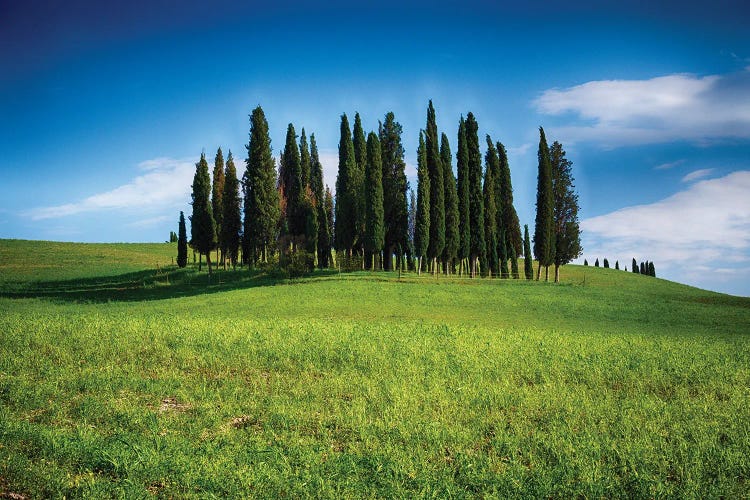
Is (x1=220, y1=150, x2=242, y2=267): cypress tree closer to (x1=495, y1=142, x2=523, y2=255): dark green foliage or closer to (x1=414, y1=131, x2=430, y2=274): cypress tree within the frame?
(x1=414, y1=131, x2=430, y2=274): cypress tree

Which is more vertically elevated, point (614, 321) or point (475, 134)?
point (475, 134)

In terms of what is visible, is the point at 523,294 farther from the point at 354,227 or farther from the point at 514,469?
the point at 514,469

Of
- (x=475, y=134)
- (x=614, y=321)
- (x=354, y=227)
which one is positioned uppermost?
(x=475, y=134)

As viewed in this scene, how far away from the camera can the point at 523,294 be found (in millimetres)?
40656

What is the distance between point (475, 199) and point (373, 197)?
14.2m

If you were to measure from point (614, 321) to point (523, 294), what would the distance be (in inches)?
374

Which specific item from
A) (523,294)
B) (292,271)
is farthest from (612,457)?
(292,271)

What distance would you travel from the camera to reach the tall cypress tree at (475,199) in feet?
193

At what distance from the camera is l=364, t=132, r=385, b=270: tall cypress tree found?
168 ft

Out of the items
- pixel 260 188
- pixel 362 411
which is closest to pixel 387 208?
pixel 260 188

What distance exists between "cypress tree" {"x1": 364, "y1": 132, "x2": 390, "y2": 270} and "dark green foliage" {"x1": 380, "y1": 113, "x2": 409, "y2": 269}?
262 cm

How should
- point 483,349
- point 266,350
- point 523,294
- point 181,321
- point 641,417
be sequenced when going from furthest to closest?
point 523,294 < point 181,321 < point 483,349 < point 266,350 < point 641,417

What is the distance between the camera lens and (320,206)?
66125 millimetres

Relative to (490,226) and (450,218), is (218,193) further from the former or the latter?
(490,226)
